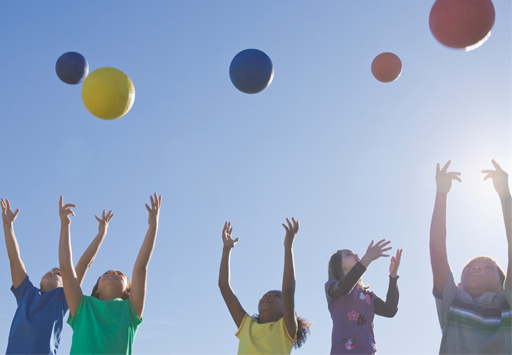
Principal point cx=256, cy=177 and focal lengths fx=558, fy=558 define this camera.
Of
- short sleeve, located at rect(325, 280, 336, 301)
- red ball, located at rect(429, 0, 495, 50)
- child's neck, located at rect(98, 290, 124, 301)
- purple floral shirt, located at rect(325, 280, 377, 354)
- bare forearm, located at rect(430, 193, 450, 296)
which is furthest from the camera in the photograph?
red ball, located at rect(429, 0, 495, 50)

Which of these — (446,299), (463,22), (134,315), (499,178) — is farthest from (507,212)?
(134,315)

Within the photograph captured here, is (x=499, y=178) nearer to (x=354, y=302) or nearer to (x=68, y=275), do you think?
(x=354, y=302)

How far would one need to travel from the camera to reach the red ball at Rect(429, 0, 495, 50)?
593cm

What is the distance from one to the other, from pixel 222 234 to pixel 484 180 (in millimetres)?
2785

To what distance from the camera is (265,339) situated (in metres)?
5.58

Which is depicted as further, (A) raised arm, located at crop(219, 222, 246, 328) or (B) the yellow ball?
(B) the yellow ball

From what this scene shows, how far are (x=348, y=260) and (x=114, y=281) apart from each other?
2460 mm

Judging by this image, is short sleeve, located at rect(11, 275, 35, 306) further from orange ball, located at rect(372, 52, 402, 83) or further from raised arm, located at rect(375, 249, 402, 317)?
orange ball, located at rect(372, 52, 402, 83)

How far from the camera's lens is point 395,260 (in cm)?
598

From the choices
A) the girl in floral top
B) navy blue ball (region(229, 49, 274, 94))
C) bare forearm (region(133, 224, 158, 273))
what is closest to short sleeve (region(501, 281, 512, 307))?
the girl in floral top

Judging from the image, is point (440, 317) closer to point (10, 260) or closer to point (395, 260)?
point (395, 260)

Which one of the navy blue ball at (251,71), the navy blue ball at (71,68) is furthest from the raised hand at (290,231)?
the navy blue ball at (71,68)

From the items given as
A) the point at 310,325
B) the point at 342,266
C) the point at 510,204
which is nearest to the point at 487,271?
the point at 510,204

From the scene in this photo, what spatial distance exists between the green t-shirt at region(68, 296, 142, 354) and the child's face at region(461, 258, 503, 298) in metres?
3.02
